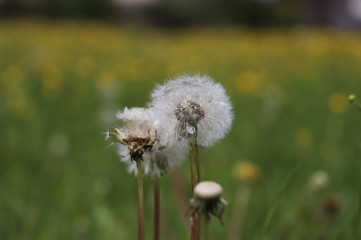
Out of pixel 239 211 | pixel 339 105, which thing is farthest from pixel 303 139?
pixel 239 211

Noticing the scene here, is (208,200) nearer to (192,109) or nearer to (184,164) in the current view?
(192,109)

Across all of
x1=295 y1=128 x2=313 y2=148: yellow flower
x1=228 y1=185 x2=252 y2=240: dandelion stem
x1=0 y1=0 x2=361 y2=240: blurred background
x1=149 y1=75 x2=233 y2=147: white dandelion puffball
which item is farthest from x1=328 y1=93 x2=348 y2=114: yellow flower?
Result: x1=149 y1=75 x2=233 y2=147: white dandelion puffball

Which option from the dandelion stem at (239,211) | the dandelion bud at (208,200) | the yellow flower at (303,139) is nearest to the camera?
the dandelion bud at (208,200)

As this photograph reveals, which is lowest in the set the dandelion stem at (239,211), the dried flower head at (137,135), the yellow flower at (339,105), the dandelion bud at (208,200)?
the dandelion bud at (208,200)

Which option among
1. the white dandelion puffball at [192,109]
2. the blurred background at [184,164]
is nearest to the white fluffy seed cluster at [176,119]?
the white dandelion puffball at [192,109]

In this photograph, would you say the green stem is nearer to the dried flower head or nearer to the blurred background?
the dried flower head

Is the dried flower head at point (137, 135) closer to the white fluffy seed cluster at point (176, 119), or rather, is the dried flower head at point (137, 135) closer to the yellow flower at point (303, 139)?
the white fluffy seed cluster at point (176, 119)

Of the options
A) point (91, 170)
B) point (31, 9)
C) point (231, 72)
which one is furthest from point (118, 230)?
point (31, 9)

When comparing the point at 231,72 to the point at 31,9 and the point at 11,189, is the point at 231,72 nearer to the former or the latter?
the point at 11,189
